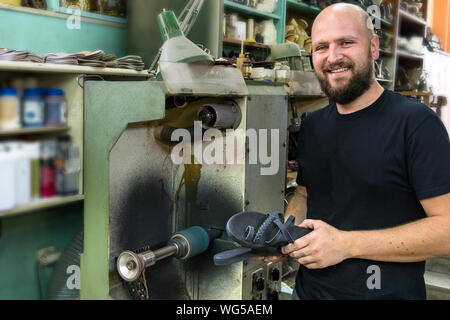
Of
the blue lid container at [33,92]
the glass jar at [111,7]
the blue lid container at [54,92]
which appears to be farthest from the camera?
the glass jar at [111,7]

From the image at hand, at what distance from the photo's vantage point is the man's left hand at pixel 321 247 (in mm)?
1054

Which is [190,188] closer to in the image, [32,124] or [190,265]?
[190,265]

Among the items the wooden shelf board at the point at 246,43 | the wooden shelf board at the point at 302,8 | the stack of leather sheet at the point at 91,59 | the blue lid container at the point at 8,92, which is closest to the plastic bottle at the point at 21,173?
the blue lid container at the point at 8,92

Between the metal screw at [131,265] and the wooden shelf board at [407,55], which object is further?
the wooden shelf board at [407,55]

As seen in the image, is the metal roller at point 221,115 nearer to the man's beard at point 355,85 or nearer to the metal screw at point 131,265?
the man's beard at point 355,85

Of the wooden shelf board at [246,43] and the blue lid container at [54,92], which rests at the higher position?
the wooden shelf board at [246,43]

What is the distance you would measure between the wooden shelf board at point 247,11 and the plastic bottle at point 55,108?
1331 millimetres

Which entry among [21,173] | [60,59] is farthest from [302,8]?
[21,173]

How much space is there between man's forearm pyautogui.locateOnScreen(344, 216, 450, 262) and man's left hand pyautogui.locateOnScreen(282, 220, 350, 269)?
0.06 feet

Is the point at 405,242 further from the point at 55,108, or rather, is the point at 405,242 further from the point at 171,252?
the point at 55,108

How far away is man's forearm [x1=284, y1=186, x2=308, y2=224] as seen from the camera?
141 cm
